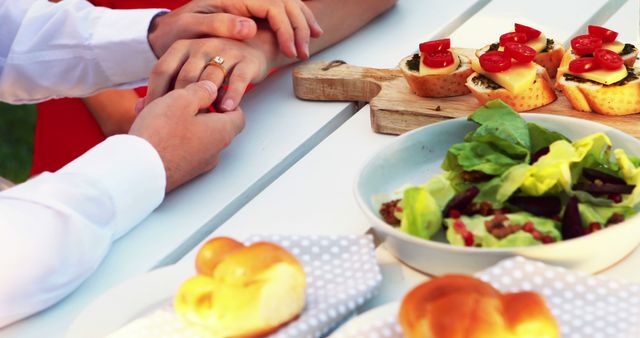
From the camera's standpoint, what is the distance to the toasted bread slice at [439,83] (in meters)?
1.23

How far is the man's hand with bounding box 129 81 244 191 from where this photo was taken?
1110 mm

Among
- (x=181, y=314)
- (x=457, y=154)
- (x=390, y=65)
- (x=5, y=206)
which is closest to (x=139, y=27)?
(x=390, y=65)

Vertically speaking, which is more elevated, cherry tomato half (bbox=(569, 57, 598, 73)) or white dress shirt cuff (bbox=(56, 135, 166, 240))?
cherry tomato half (bbox=(569, 57, 598, 73))

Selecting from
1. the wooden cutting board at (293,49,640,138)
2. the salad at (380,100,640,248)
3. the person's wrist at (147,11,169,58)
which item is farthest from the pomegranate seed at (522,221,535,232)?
the person's wrist at (147,11,169,58)

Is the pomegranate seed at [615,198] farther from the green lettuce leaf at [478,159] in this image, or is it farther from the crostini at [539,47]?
the crostini at [539,47]

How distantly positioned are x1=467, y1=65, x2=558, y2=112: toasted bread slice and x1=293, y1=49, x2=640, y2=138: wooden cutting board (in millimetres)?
14

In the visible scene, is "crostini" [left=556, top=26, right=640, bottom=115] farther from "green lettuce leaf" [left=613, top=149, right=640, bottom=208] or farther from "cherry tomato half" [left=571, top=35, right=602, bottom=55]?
"green lettuce leaf" [left=613, top=149, right=640, bottom=208]

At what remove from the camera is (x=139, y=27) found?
56.8 inches

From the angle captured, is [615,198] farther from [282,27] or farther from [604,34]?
[282,27]

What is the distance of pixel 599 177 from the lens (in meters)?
0.89

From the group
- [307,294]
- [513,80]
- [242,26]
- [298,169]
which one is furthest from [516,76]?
[307,294]

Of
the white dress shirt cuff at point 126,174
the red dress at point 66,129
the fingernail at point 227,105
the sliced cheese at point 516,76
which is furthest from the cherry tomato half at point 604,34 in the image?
the red dress at point 66,129

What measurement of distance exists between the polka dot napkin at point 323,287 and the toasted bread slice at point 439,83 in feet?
1.38

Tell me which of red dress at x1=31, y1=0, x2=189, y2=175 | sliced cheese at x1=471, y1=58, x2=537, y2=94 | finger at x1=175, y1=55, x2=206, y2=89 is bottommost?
red dress at x1=31, y1=0, x2=189, y2=175
